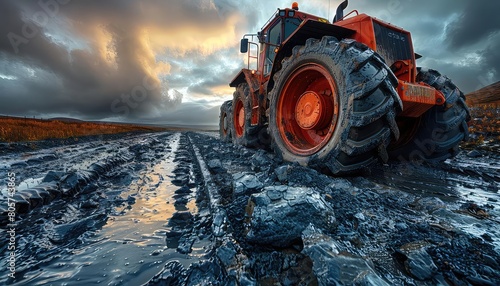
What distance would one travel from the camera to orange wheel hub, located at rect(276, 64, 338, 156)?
2971 millimetres

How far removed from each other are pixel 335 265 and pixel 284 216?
44 cm

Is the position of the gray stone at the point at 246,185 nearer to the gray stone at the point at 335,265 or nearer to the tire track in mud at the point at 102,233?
the tire track in mud at the point at 102,233

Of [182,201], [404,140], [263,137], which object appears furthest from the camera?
[263,137]

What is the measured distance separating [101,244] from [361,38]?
3804 mm

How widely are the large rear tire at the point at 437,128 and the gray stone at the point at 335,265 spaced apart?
3310 mm

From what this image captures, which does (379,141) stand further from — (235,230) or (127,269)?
(127,269)

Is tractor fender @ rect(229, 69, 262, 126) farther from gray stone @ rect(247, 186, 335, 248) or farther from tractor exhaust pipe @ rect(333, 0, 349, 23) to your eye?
gray stone @ rect(247, 186, 335, 248)

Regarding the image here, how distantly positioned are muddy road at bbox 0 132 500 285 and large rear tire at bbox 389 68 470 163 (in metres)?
1.04

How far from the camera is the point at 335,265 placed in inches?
35.7

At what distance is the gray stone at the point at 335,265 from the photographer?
2.77ft

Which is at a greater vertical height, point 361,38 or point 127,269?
point 361,38

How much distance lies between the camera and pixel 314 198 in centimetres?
144

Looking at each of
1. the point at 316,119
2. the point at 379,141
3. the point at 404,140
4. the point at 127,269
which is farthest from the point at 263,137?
the point at 127,269

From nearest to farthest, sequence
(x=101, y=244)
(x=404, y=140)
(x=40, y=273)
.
Answer: 1. (x=40, y=273)
2. (x=101, y=244)
3. (x=404, y=140)
